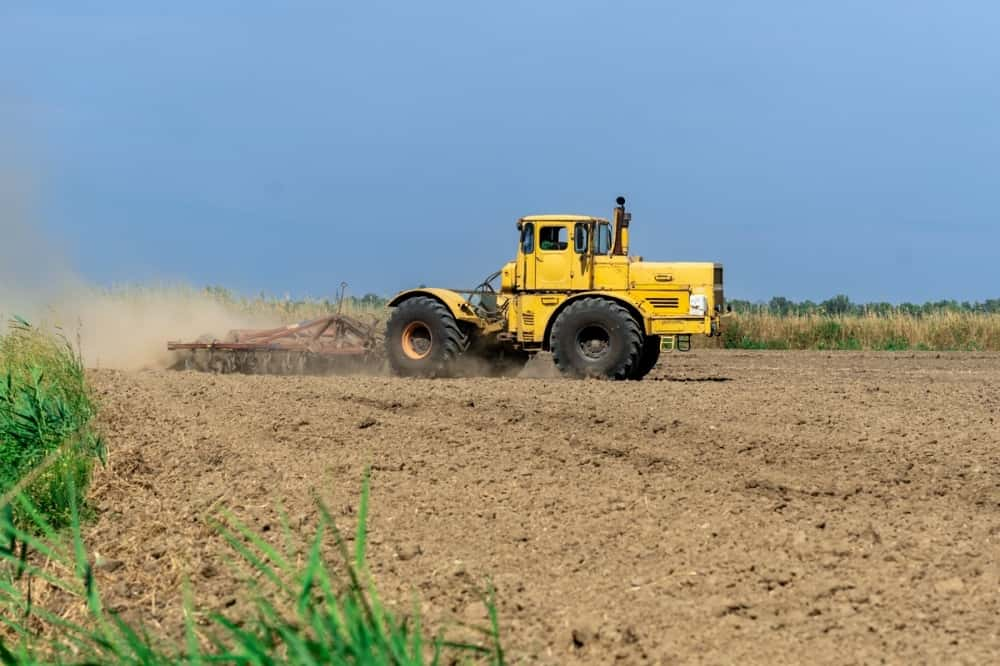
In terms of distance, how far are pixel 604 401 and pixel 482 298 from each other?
5137mm

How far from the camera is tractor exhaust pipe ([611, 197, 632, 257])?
17.1 metres

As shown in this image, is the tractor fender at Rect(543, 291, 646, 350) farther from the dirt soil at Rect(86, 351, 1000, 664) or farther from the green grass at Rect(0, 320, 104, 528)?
the green grass at Rect(0, 320, 104, 528)

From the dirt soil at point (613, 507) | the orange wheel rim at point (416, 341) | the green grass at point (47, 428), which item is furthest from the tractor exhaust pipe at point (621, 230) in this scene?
the green grass at point (47, 428)

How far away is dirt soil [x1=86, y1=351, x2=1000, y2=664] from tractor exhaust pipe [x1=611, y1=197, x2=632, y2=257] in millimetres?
3425

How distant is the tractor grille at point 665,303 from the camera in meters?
16.8

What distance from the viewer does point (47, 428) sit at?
1029 cm

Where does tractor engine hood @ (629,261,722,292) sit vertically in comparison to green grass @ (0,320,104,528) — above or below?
above

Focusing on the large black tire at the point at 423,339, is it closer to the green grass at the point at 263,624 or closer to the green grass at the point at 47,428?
the green grass at the point at 47,428

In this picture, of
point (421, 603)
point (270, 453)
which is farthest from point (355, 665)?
point (270, 453)

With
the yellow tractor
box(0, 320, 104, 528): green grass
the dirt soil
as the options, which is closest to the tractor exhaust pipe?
the yellow tractor

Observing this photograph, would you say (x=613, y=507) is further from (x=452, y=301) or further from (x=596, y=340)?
(x=452, y=301)

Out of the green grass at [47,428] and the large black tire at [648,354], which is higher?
the large black tire at [648,354]

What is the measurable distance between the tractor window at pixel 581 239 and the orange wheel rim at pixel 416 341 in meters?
2.34

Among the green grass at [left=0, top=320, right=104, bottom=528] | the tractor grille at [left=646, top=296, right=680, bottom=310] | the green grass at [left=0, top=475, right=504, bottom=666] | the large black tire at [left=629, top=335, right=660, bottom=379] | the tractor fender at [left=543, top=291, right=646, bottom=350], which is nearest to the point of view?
the green grass at [left=0, top=475, right=504, bottom=666]
